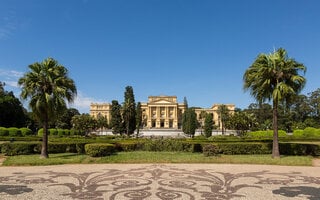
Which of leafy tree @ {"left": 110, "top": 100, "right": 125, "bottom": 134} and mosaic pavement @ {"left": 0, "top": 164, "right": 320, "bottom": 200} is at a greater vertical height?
leafy tree @ {"left": 110, "top": 100, "right": 125, "bottom": 134}

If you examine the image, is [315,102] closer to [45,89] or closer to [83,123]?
[83,123]

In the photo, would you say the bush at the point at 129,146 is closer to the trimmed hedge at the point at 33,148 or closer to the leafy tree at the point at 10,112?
the trimmed hedge at the point at 33,148

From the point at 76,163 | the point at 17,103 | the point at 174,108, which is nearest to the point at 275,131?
the point at 76,163

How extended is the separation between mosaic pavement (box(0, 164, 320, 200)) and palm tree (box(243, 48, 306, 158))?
17.8 ft

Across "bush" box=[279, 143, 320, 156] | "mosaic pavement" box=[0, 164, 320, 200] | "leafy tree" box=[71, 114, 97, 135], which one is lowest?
"mosaic pavement" box=[0, 164, 320, 200]

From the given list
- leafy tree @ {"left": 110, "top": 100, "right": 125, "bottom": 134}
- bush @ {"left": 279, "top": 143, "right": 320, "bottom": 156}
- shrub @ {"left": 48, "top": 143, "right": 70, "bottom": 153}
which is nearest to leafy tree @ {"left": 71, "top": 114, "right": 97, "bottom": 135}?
leafy tree @ {"left": 110, "top": 100, "right": 125, "bottom": 134}

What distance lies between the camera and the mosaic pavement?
29.3 feet

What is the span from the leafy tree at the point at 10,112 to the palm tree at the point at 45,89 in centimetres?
4029

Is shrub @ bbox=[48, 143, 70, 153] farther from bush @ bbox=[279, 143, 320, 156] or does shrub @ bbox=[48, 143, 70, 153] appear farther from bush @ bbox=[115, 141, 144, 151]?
bush @ bbox=[279, 143, 320, 156]

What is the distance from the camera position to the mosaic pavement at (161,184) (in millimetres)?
8922

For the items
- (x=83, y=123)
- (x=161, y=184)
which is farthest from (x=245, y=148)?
(x=83, y=123)

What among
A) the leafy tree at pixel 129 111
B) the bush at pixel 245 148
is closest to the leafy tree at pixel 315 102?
the leafy tree at pixel 129 111

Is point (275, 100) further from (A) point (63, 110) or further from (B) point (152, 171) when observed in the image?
(A) point (63, 110)

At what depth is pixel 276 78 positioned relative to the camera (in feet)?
60.4
